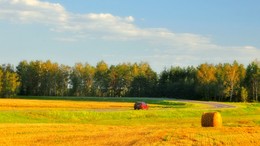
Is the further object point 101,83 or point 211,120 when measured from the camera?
point 101,83

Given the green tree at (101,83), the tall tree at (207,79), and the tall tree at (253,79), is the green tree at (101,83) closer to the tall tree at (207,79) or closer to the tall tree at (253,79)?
the tall tree at (207,79)

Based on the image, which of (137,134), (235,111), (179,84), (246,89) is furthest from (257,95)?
(137,134)

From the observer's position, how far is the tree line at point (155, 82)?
152750 mm

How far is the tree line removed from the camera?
152750 mm

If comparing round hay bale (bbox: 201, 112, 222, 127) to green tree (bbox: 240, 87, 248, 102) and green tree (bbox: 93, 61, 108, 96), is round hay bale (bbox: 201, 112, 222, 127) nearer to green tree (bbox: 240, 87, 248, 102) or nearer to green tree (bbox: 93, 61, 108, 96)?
green tree (bbox: 240, 87, 248, 102)

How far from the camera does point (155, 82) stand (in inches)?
7480

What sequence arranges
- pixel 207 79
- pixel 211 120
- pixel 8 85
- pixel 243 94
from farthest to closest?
pixel 8 85, pixel 207 79, pixel 243 94, pixel 211 120

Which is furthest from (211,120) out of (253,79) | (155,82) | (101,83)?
(101,83)

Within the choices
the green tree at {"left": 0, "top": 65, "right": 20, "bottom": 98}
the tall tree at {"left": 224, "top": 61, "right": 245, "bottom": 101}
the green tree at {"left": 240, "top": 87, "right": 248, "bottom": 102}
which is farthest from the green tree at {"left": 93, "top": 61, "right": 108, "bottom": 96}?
the green tree at {"left": 240, "top": 87, "right": 248, "bottom": 102}

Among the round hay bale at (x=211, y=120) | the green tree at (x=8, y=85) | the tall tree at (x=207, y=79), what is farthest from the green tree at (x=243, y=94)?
the round hay bale at (x=211, y=120)

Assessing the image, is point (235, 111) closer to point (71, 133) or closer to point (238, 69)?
point (71, 133)

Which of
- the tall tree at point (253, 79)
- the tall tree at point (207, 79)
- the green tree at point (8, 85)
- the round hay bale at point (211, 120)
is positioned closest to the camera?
the round hay bale at point (211, 120)

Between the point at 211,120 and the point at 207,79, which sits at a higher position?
the point at 207,79

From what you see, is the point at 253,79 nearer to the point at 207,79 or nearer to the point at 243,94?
the point at 243,94
